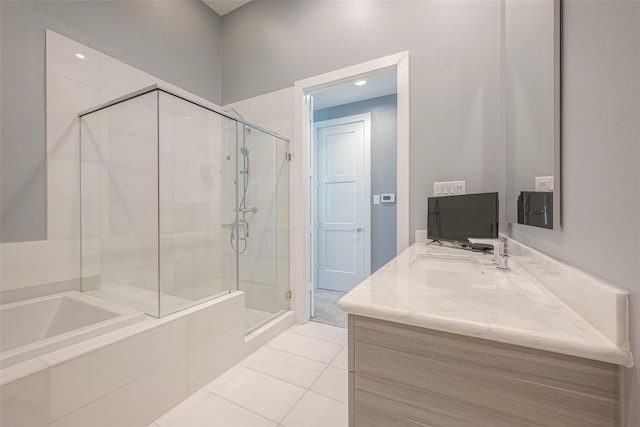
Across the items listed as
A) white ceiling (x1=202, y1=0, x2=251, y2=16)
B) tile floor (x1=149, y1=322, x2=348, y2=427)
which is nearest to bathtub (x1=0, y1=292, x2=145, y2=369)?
tile floor (x1=149, y1=322, x2=348, y2=427)

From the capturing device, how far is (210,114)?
2.34 metres

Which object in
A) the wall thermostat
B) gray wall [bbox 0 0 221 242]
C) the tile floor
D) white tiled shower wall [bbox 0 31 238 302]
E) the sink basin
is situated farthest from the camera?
the wall thermostat

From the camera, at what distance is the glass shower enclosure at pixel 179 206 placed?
1.73m

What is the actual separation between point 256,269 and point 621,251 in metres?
2.35

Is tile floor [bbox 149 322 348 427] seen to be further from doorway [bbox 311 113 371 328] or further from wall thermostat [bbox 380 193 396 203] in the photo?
wall thermostat [bbox 380 193 396 203]

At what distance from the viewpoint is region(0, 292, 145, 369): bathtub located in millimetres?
1267

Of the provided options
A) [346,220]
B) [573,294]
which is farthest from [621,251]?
[346,220]

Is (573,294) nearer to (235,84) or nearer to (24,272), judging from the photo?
(24,272)

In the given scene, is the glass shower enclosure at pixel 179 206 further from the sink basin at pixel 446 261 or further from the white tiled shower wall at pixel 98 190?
the sink basin at pixel 446 261

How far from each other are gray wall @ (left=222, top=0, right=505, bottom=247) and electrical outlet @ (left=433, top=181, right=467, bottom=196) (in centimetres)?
3

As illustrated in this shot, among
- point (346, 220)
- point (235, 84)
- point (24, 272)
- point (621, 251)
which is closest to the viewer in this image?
point (621, 251)

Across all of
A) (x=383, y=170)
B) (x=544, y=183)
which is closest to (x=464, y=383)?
(x=544, y=183)

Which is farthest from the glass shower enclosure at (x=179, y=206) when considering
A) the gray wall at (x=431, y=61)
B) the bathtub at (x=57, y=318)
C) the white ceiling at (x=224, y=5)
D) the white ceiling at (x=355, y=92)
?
the white ceiling at (x=224, y=5)

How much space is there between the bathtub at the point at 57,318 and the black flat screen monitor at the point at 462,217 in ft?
6.10
